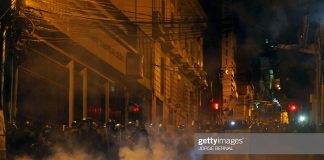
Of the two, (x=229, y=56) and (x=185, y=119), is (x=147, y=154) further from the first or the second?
(x=229, y=56)

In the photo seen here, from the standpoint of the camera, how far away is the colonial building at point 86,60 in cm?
1362

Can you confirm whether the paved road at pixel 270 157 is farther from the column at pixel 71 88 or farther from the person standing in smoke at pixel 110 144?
the column at pixel 71 88

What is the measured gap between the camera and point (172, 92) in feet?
112

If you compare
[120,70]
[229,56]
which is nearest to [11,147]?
[120,70]

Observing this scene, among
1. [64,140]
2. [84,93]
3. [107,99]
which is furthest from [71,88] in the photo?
[64,140]

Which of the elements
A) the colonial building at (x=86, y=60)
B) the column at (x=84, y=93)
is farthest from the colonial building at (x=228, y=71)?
the column at (x=84, y=93)

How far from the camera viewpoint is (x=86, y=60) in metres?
19.4

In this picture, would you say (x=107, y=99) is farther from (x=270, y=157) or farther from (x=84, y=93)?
(x=270, y=157)

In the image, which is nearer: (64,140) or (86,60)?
(64,140)

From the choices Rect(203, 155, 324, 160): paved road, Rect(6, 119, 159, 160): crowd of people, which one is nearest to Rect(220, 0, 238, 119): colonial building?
Rect(203, 155, 324, 160): paved road

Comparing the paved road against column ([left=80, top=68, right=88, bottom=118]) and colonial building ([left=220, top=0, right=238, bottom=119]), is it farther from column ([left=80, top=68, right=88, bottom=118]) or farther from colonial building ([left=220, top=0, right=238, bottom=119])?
colonial building ([left=220, top=0, right=238, bottom=119])

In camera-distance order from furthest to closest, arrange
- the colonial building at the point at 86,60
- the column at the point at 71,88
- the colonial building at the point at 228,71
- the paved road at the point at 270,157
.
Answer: the colonial building at the point at 228,71, the column at the point at 71,88, the paved road at the point at 270,157, the colonial building at the point at 86,60

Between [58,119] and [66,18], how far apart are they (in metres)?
3.09

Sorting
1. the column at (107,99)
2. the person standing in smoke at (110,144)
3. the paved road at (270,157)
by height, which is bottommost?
the paved road at (270,157)
